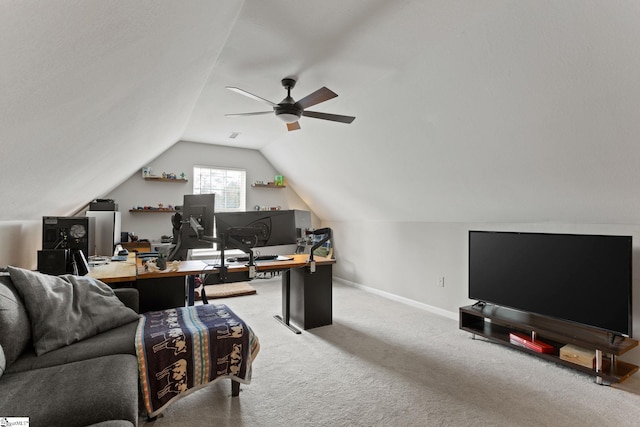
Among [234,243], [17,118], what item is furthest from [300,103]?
[17,118]

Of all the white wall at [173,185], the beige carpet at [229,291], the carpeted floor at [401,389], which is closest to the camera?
the carpeted floor at [401,389]

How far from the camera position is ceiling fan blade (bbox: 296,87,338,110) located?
253 centimetres

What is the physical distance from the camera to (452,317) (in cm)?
390

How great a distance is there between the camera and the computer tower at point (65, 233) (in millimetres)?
2842

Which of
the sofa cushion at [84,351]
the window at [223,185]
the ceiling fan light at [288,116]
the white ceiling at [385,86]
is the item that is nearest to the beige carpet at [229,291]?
the window at [223,185]

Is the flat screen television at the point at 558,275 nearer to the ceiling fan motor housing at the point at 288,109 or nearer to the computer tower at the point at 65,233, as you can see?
the ceiling fan motor housing at the point at 288,109

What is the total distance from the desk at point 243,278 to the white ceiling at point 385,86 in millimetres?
927

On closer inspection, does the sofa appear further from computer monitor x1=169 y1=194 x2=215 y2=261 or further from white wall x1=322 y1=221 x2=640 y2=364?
white wall x1=322 y1=221 x2=640 y2=364

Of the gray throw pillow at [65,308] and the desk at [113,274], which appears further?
the desk at [113,274]

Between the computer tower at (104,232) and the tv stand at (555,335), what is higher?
the computer tower at (104,232)

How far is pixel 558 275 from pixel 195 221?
129 inches

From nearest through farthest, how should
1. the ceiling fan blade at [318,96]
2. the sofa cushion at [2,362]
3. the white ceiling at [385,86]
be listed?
1. the white ceiling at [385,86]
2. the sofa cushion at [2,362]
3. the ceiling fan blade at [318,96]

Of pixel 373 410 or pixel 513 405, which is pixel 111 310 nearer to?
pixel 373 410

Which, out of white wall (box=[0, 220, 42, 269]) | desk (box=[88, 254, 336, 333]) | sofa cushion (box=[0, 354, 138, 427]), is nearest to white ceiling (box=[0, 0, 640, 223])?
white wall (box=[0, 220, 42, 269])
